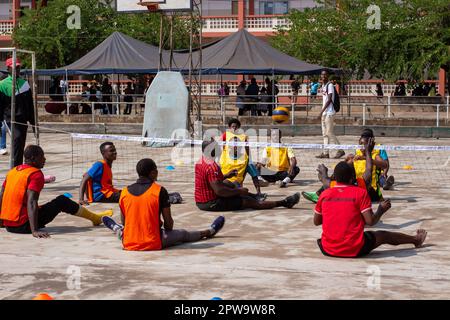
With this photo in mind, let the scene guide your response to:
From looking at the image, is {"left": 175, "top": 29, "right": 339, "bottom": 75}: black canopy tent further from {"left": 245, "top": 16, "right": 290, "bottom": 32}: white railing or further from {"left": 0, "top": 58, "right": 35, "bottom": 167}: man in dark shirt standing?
{"left": 245, "top": 16, "right": 290, "bottom": 32}: white railing

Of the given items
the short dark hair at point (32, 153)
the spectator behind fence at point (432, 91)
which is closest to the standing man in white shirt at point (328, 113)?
the short dark hair at point (32, 153)

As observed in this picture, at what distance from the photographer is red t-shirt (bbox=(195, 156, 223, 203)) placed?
12.5 m

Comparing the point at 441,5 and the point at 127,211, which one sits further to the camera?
the point at 441,5

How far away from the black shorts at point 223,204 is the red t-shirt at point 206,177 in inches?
2.4

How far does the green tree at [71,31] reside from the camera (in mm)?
51531

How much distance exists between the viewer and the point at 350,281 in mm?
8609

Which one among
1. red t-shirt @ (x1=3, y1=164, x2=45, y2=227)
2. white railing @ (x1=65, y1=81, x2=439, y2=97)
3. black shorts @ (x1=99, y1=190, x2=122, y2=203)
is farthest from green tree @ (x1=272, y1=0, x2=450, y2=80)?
red t-shirt @ (x1=3, y1=164, x2=45, y2=227)

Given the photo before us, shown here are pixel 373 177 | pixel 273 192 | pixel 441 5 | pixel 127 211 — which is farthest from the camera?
pixel 441 5

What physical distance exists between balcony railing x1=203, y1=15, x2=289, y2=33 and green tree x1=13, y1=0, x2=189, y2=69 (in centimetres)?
610

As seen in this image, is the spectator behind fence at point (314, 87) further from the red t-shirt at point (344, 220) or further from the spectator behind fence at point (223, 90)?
the red t-shirt at point (344, 220)

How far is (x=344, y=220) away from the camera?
31.5ft

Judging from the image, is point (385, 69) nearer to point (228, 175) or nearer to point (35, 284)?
point (228, 175)

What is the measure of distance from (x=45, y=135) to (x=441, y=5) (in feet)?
52.3
